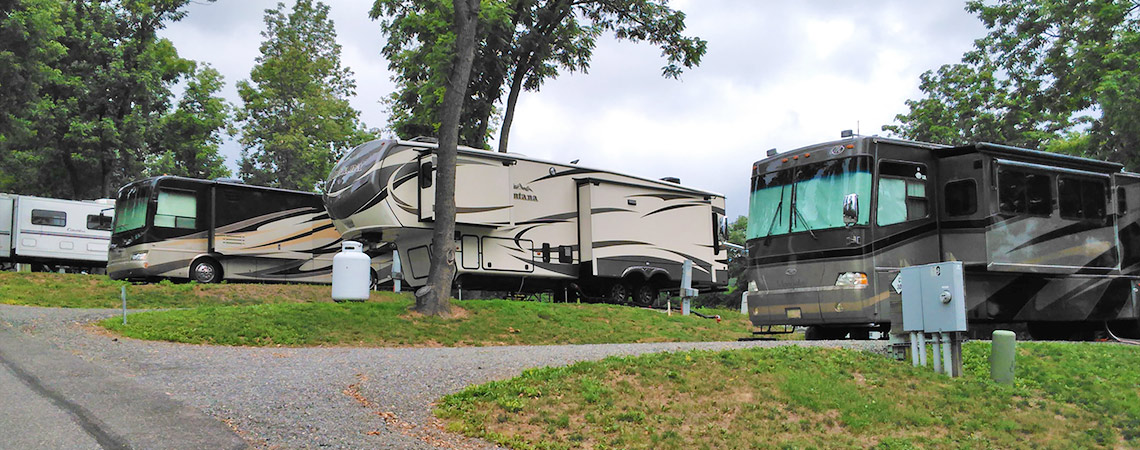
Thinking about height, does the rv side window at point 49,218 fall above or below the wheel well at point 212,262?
above

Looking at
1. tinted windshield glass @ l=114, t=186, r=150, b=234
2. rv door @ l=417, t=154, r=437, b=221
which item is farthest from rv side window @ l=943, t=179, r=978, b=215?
tinted windshield glass @ l=114, t=186, r=150, b=234

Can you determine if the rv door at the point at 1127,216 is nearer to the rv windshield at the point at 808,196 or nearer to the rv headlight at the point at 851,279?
the rv windshield at the point at 808,196

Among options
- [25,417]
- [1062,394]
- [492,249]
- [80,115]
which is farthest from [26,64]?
[1062,394]

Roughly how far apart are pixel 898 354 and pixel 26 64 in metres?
26.8

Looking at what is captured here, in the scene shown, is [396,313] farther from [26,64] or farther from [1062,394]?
[26,64]

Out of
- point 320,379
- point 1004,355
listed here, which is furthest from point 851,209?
point 320,379

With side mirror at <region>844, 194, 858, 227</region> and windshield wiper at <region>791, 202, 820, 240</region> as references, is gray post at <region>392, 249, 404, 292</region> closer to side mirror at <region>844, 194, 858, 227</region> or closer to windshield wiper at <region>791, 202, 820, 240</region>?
windshield wiper at <region>791, 202, 820, 240</region>

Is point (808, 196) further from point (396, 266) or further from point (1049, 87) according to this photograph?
point (1049, 87)

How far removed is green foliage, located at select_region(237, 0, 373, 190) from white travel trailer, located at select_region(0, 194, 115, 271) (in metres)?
9.74

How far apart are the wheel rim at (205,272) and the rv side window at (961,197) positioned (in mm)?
17036

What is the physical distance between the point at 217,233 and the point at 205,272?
3.29 ft

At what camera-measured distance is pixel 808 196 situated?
1291 cm

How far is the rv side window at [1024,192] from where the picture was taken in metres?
12.9

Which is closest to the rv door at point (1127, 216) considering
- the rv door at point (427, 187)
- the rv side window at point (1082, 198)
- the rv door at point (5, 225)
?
the rv side window at point (1082, 198)
